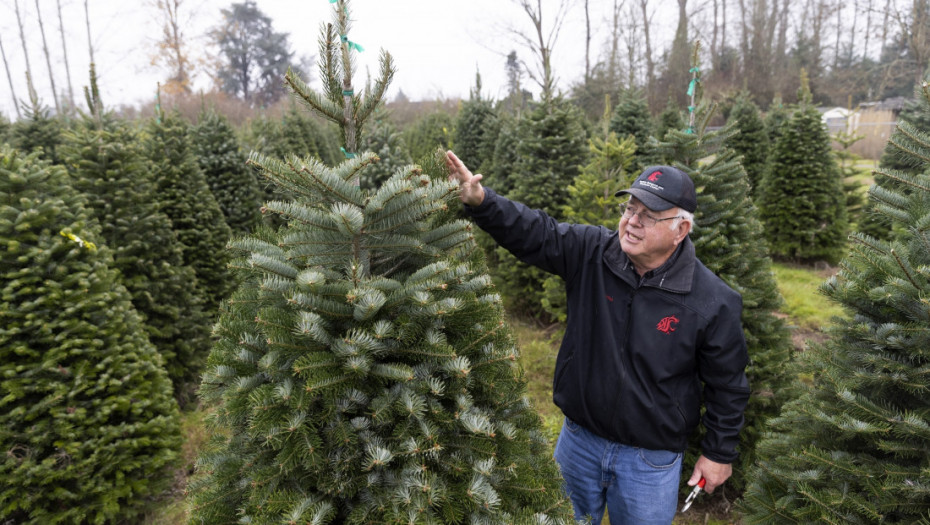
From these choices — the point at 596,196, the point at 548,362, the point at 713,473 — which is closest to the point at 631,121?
the point at 596,196

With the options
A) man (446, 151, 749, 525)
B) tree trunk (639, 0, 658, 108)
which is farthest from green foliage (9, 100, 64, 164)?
tree trunk (639, 0, 658, 108)

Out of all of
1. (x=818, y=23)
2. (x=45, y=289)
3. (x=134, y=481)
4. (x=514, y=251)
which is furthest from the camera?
(x=818, y=23)

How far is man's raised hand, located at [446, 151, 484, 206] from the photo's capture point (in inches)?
94.3

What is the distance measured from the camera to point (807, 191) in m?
9.76

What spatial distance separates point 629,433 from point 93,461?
11.9 feet

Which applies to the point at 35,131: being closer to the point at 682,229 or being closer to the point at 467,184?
the point at 467,184

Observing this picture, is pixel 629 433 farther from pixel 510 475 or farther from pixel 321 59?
pixel 321 59

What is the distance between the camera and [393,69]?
1871mm

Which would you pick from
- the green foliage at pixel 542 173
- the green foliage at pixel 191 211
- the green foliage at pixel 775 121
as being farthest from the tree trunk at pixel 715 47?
the green foliage at pixel 191 211

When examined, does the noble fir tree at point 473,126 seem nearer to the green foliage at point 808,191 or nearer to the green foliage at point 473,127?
the green foliage at point 473,127

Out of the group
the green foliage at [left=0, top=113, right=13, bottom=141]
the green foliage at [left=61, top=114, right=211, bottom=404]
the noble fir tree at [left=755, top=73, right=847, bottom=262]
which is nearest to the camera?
the green foliage at [left=61, top=114, right=211, bottom=404]

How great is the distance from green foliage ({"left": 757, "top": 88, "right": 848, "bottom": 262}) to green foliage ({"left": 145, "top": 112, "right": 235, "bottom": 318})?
10.5 meters

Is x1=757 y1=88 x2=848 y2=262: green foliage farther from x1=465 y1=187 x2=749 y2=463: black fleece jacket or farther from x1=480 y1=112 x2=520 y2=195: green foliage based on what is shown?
x1=465 y1=187 x2=749 y2=463: black fleece jacket

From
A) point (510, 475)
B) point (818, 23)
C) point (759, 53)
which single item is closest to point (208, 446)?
point (510, 475)
